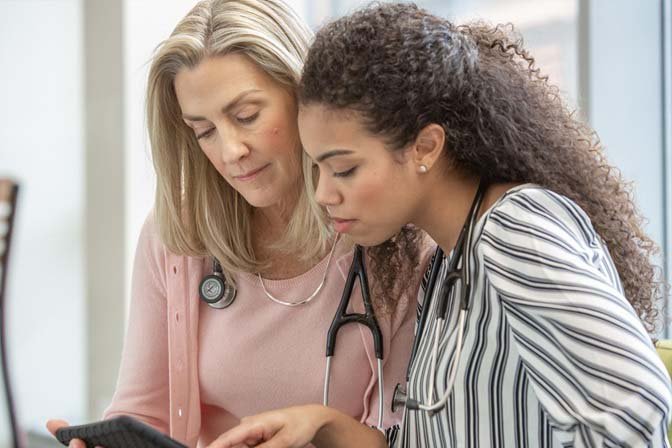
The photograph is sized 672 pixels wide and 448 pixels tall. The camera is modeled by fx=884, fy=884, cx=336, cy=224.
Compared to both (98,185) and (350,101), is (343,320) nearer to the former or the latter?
(350,101)

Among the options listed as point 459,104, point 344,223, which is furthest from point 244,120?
point 459,104

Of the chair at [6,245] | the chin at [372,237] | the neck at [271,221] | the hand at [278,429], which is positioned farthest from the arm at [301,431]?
the chair at [6,245]

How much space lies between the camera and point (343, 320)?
1472mm

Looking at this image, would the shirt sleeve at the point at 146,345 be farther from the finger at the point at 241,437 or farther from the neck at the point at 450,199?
the neck at the point at 450,199

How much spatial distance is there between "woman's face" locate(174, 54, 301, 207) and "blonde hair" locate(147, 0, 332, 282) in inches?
0.9

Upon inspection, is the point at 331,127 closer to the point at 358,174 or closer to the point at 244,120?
the point at 358,174

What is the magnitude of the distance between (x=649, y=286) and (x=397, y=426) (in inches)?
18.6

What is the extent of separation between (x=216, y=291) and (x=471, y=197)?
1.90 ft

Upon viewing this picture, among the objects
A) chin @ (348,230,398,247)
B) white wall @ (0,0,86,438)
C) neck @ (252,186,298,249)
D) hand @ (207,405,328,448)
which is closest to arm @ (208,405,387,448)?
hand @ (207,405,328,448)

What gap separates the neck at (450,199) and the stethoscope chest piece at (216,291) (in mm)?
514

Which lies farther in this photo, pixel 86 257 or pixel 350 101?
pixel 86 257

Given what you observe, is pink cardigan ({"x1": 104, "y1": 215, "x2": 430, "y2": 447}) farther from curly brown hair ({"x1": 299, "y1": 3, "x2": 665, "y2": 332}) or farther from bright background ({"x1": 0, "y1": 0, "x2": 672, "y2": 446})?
bright background ({"x1": 0, "y1": 0, "x2": 672, "y2": 446})

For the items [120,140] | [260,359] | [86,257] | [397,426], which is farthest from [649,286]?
[86,257]

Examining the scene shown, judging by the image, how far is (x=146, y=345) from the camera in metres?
1.63
